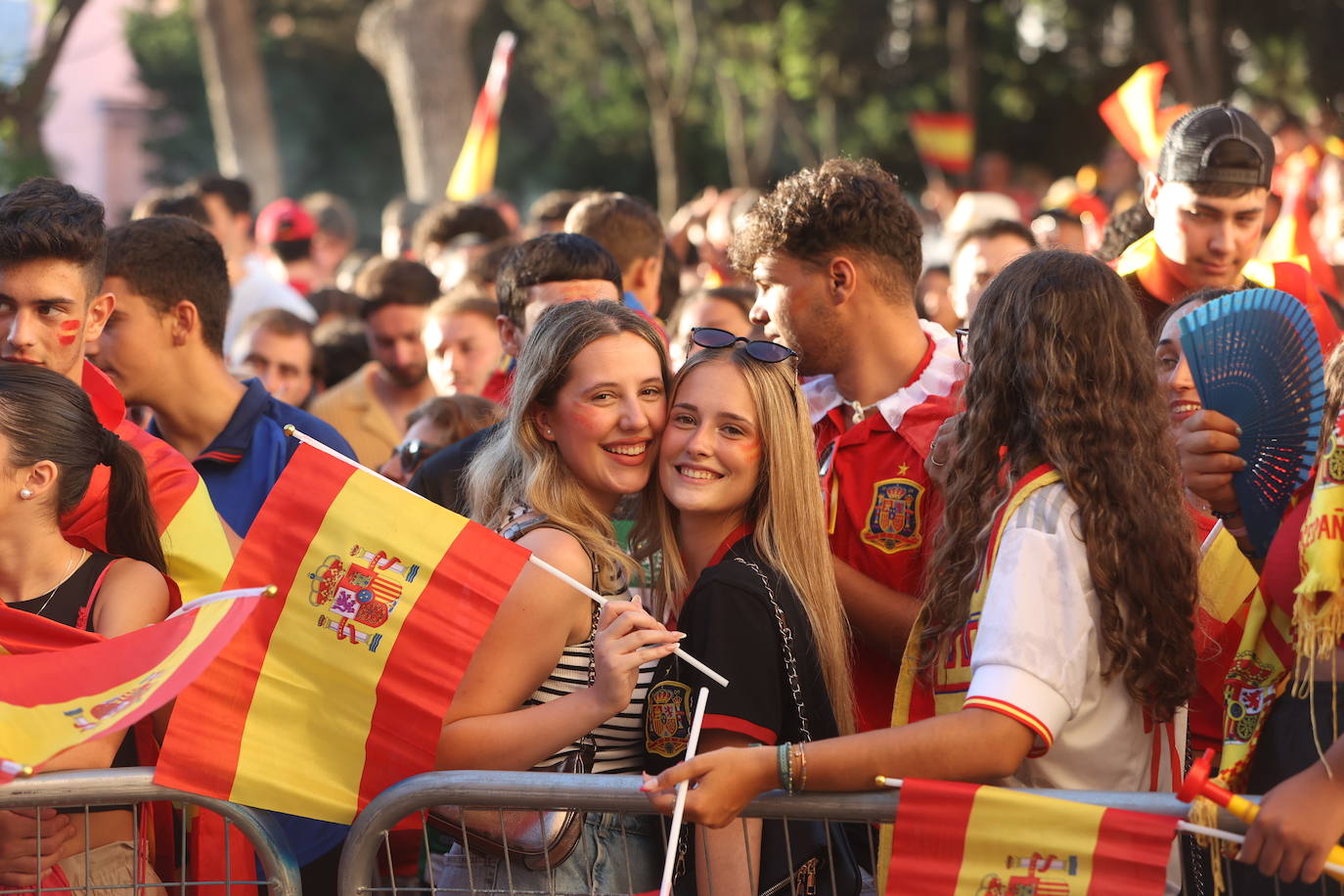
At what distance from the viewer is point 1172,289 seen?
5.01 metres

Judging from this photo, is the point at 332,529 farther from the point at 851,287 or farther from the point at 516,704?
the point at 851,287

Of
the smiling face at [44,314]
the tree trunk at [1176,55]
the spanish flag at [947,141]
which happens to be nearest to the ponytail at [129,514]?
the smiling face at [44,314]

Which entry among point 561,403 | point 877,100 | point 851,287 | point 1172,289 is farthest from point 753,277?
point 877,100

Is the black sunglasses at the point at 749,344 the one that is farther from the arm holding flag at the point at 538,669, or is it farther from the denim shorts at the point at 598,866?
the denim shorts at the point at 598,866

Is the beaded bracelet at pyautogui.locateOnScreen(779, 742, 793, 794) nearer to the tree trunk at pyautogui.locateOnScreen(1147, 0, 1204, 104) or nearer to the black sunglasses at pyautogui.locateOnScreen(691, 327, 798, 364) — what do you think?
the black sunglasses at pyautogui.locateOnScreen(691, 327, 798, 364)

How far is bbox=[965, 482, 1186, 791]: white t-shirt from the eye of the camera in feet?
9.27

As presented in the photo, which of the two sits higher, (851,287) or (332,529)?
(851,287)

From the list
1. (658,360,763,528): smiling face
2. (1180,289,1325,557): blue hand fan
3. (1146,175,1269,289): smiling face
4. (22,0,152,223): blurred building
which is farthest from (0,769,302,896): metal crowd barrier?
(22,0,152,223): blurred building

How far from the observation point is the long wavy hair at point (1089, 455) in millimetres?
2928

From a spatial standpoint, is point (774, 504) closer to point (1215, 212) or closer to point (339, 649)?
point (339, 649)

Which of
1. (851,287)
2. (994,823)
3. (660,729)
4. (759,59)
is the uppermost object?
(759,59)

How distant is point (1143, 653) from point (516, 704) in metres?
1.28

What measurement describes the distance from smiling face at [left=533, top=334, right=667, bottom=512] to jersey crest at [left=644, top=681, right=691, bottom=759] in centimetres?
55

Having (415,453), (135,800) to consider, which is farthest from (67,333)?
(135,800)
